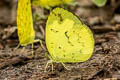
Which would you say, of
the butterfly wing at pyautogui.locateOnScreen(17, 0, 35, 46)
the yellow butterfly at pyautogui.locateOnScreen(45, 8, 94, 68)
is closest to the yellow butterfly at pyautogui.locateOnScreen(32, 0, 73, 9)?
the butterfly wing at pyautogui.locateOnScreen(17, 0, 35, 46)

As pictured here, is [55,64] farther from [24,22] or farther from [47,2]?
[47,2]

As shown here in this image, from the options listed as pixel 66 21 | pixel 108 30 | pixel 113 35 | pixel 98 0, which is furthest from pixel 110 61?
pixel 98 0

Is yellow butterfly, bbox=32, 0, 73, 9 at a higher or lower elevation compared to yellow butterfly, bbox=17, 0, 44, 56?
higher

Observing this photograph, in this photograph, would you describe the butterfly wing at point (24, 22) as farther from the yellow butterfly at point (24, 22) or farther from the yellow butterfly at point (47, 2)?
the yellow butterfly at point (47, 2)

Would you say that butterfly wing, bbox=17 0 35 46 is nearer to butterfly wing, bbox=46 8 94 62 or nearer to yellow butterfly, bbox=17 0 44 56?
yellow butterfly, bbox=17 0 44 56

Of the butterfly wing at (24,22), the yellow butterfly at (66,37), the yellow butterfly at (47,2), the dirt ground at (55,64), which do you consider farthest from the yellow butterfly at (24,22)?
the yellow butterfly at (47,2)

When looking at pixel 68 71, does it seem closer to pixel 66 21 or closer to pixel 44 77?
pixel 44 77
